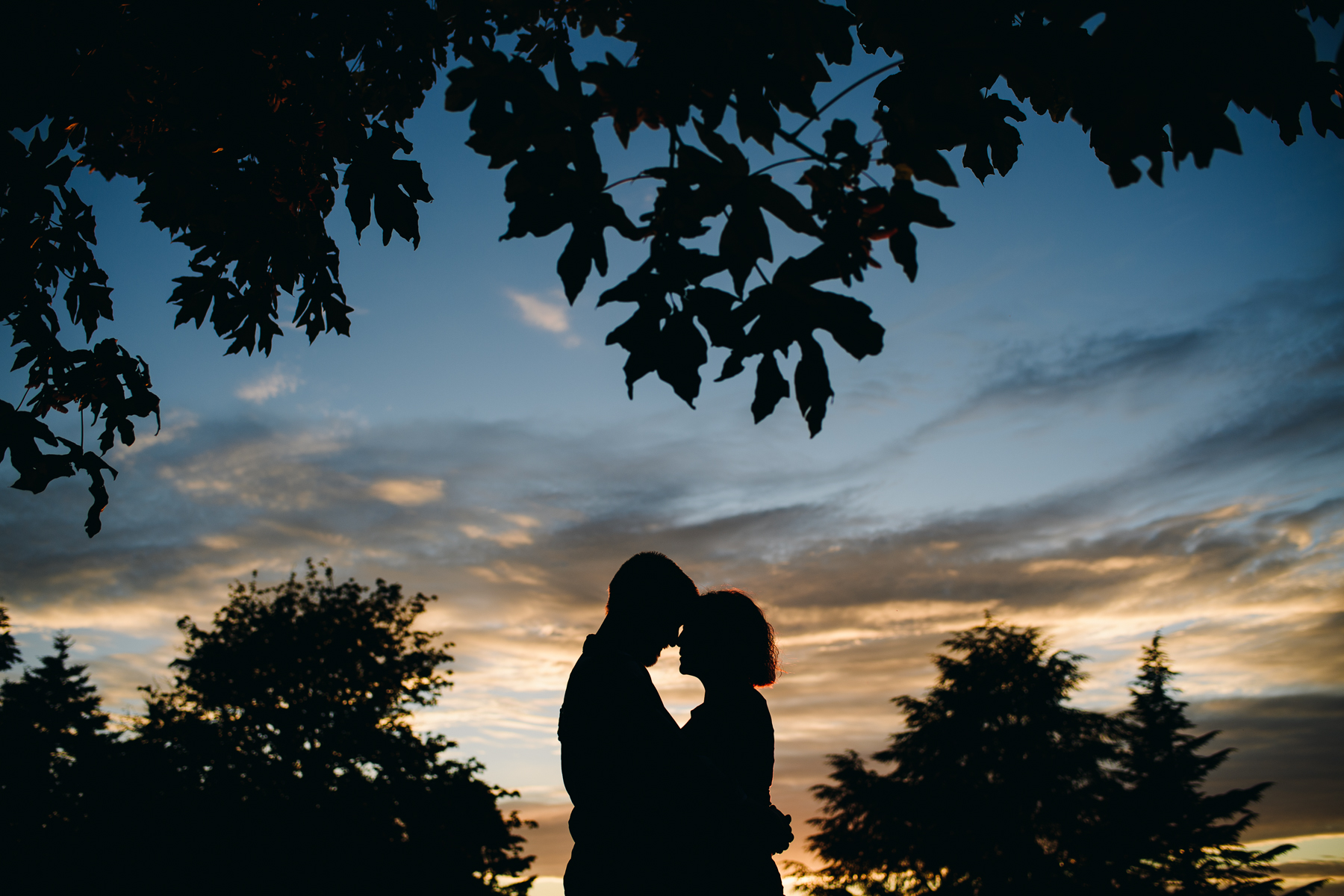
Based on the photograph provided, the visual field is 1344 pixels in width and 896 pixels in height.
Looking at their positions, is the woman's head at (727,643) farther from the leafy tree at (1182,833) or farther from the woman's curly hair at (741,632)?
the leafy tree at (1182,833)

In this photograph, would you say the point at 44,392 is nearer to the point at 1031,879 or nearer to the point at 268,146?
the point at 268,146

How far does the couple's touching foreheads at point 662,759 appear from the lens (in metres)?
2.22

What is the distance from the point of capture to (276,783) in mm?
23906

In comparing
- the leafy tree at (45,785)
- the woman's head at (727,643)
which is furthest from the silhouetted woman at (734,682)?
the leafy tree at (45,785)

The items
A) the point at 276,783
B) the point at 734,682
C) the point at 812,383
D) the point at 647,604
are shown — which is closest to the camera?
the point at 812,383

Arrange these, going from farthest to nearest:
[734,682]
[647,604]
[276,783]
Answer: [276,783] < [734,682] < [647,604]

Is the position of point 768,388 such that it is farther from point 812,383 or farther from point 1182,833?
point 1182,833

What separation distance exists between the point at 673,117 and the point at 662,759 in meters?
2.24

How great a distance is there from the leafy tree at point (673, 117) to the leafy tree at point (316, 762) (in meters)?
23.0

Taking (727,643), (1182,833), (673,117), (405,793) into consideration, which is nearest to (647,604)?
(727,643)

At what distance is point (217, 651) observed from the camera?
26.5 metres

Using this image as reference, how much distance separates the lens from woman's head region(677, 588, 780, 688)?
276cm

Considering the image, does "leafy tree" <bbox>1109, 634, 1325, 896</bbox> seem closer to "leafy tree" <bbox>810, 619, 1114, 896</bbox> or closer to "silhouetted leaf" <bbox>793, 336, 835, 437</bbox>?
"leafy tree" <bbox>810, 619, 1114, 896</bbox>

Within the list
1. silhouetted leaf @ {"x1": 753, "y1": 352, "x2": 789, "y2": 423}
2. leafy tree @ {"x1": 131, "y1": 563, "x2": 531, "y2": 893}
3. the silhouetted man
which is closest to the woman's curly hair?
the silhouetted man
